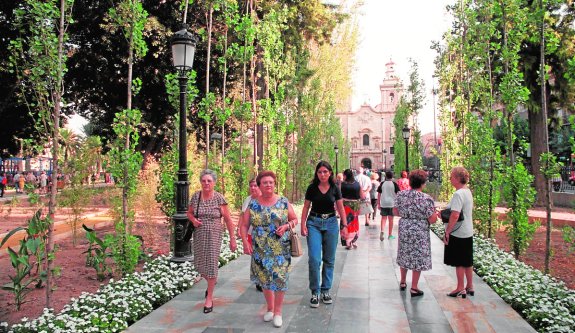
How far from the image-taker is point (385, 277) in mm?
7047

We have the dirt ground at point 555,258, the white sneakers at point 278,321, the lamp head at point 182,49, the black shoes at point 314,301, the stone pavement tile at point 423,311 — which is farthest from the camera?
the dirt ground at point 555,258

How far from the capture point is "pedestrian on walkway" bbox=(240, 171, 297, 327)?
4.66 m

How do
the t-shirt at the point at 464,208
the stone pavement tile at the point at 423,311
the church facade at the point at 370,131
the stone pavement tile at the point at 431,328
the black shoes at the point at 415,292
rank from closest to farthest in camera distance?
1. the stone pavement tile at the point at 431,328
2. the stone pavement tile at the point at 423,311
3. the t-shirt at the point at 464,208
4. the black shoes at the point at 415,292
5. the church facade at the point at 370,131

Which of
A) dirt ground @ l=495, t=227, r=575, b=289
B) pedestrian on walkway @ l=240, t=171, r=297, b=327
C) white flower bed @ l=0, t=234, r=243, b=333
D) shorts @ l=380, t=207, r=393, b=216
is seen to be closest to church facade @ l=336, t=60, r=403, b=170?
dirt ground @ l=495, t=227, r=575, b=289

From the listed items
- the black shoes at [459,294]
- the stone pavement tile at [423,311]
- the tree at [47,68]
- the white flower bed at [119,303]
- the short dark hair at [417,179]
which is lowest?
the stone pavement tile at [423,311]

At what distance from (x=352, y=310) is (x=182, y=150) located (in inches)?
164

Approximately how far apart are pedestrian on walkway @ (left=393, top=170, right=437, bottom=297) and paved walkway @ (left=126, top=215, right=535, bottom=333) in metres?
0.47

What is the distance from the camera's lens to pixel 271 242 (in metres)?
4.70

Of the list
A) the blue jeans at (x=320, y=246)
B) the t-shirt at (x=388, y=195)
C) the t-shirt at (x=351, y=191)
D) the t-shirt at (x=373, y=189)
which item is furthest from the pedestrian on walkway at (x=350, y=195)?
the t-shirt at (x=373, y=189)

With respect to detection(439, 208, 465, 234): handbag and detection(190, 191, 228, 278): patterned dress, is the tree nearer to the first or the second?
detection(190, 191, 228, 278): patterned dress

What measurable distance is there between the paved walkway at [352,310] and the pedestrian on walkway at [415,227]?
47cm

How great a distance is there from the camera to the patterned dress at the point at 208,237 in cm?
527

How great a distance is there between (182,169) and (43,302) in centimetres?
293

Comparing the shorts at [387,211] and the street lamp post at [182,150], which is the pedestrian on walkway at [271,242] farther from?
the shorts at [387,211]
